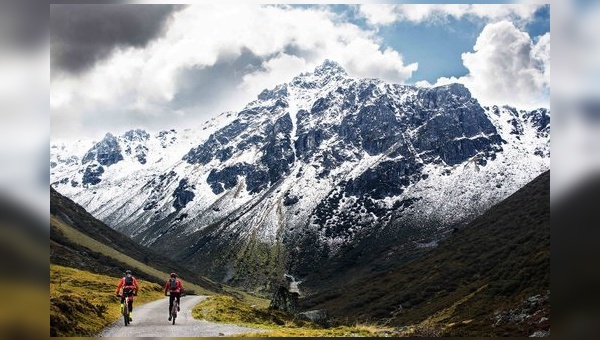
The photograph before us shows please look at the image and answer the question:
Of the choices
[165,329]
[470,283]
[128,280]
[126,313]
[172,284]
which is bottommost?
[470,283]

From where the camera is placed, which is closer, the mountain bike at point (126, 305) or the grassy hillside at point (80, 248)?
the mountain bike at point (126, 305)

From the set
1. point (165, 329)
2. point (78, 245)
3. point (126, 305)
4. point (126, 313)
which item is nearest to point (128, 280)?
point (126, 305)

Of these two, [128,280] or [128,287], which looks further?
[128,280]

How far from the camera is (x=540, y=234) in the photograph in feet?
545

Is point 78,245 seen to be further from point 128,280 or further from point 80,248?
point 128,280

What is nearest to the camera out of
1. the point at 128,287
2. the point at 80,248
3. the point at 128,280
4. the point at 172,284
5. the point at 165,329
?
the point at 165,329

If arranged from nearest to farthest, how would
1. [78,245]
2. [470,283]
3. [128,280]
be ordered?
1. [128,280]
2. [78,245]
3. [470,283]

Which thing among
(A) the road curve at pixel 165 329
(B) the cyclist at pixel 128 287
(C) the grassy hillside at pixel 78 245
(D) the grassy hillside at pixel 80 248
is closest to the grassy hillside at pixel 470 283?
(A) the road curve at pixel 165 329

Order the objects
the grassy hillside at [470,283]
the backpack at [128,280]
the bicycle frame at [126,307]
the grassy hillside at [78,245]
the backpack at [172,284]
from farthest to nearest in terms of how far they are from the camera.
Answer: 1. the grassy hillside at [78,245]
2. the grassy hillside at [470,283]
3. the backpack at [172,284]
4. the backpack at [128,280]
5. the bicycle frame at [126,307]

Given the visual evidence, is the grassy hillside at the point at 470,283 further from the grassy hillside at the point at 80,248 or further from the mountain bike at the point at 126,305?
the mountain bike at the point at 126,305

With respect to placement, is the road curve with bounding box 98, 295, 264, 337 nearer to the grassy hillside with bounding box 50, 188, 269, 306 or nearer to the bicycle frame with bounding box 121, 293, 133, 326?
the bicycle frame with bounding box 121, 293, 133, 326
